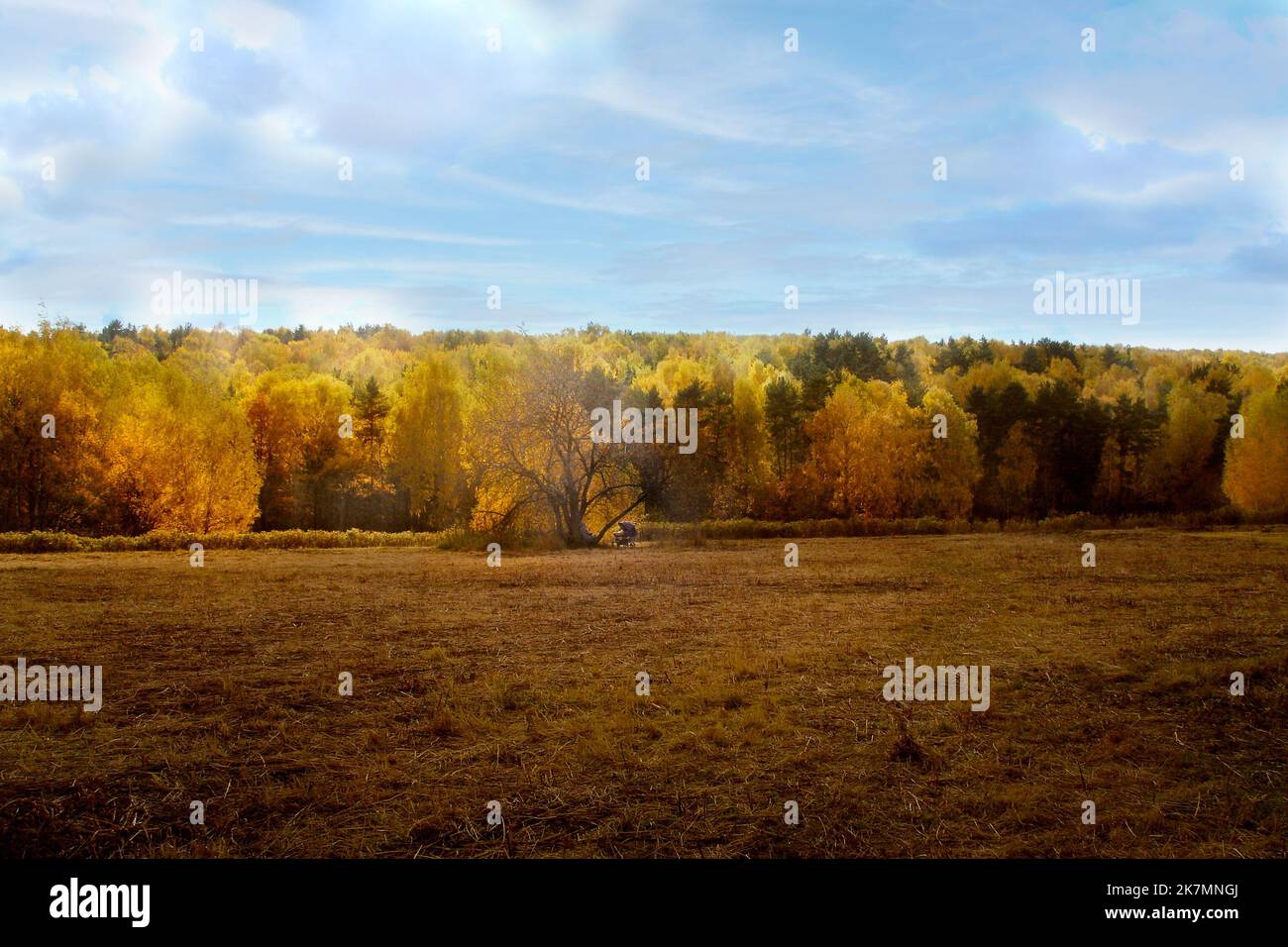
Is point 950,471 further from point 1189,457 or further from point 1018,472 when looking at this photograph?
point 1189,457

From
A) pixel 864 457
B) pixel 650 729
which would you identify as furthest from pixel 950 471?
pixel 650 729

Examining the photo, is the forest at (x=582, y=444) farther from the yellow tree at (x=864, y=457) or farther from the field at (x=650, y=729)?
the field at (x=650, y=729)

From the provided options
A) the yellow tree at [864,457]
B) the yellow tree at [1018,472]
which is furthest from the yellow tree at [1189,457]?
the yellow tree at [864,457]

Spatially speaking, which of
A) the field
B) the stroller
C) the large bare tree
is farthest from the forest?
the field

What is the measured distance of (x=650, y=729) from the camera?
8.10m

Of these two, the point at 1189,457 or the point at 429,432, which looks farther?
the point at 1189,457

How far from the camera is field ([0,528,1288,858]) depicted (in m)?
5.96

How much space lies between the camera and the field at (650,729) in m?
5.96

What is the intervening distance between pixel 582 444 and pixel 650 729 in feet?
83.1

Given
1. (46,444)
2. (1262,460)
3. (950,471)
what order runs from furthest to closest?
(950,471)
(1262,460)
(46,444)

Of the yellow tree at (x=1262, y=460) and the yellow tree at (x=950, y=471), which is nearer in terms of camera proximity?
the yellow tree at (x=1262, y=460)

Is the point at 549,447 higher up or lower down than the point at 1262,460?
higher up

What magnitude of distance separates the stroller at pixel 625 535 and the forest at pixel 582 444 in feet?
3.54

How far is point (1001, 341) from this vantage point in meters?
89.9
